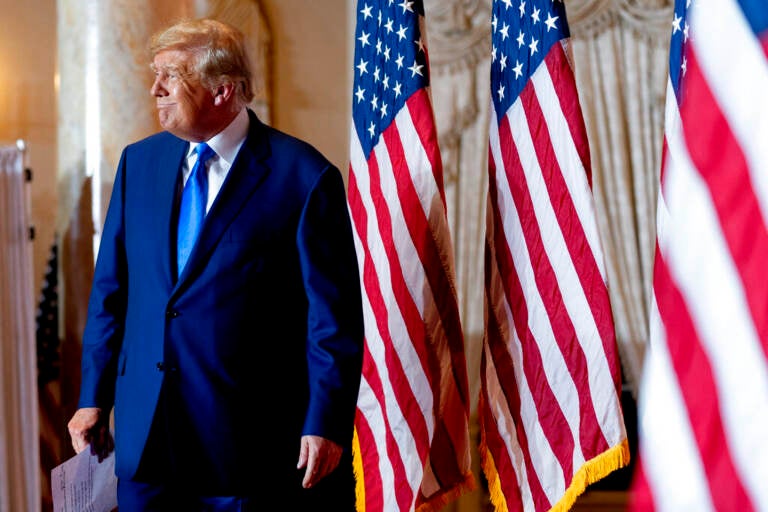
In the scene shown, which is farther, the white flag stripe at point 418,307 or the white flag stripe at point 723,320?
the white flag stripe at point 418,307

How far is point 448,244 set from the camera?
3773 mm

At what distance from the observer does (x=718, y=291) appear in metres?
1.25

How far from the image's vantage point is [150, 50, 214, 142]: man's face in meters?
2.72

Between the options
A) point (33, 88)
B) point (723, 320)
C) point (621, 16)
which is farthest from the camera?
point (621, 16)

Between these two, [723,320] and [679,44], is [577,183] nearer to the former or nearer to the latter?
[679,44]

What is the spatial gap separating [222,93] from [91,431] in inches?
39.0

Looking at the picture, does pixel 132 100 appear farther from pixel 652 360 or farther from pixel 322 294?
pixel 652 360

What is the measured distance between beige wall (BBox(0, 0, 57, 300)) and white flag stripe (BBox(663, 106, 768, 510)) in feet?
15.1

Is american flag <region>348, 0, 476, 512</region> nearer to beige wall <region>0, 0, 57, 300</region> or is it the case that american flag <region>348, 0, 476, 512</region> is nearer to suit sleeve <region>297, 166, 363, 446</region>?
suit sleeve <region>297, 166, 363, 446</region>

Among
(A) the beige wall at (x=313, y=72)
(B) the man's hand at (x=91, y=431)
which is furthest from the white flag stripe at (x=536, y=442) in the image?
(A) the beige wall at (x=313, y=72)

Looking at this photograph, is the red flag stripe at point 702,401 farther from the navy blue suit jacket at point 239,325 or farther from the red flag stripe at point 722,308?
the navy blue suit jacket at point 239,325

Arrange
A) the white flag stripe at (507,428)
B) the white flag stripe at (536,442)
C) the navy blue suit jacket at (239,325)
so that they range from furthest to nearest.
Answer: the white flag stripe at (507,428) → the white flag stripe at (536,442) → the navy blue suit jacket at (239,325)

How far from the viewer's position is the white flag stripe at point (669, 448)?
1245 millimetres

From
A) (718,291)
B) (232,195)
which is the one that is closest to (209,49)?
(232,195)
